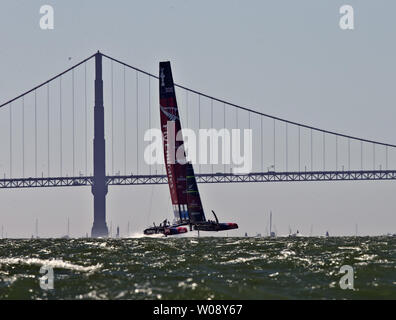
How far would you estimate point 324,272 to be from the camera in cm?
2198

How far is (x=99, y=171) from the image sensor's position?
4008 inches

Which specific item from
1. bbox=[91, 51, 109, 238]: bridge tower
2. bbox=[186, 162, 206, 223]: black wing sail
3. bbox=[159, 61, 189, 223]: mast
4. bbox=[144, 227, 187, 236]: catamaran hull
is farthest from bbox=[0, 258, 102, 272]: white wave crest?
bbox=[91, 51, 109, 238]: bridge tower

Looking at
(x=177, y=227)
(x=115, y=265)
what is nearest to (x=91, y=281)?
(x=115, y=265)

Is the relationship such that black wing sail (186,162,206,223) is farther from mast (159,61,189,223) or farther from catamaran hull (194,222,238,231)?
mast (159,61,189,223)

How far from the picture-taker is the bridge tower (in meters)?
102

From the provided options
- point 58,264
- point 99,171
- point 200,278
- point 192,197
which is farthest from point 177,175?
point 200,278

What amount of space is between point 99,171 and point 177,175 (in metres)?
34.5

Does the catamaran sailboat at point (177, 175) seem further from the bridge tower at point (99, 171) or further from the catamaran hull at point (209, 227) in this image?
the bridge tower at point (99, 171)

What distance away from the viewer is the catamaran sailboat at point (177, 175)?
66875mm

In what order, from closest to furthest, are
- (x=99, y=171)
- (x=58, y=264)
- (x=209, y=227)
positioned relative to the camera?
(x=58, y=264), (x=209, y=227), (x=99, y=171)

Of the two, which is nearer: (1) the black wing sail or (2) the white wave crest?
(2) the white wave crest

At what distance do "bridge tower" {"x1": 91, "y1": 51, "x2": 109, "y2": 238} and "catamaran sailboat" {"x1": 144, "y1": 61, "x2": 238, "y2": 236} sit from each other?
3326cm

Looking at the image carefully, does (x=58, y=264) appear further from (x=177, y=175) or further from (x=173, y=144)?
(x=177, y=175)
